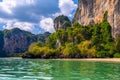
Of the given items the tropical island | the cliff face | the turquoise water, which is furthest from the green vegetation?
the turquoise water

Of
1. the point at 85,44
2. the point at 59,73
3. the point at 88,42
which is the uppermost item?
the point at 88,42

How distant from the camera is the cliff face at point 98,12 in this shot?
11038 centimetres

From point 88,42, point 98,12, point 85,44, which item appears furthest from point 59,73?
point 98,12

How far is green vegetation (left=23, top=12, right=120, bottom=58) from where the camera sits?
348 ft

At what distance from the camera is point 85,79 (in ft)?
77.6

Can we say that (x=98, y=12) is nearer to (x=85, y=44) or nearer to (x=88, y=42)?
(x=88, y=42)

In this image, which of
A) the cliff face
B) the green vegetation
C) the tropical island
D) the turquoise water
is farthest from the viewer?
the cliff face

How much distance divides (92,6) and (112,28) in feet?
147

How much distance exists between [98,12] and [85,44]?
30205mm

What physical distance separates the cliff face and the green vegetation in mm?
4219

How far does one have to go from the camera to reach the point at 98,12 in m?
144

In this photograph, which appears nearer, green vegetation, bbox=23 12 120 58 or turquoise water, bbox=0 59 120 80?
turquoise water, bbox=0 59 120 80

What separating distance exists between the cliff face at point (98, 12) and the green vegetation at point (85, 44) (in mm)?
4219

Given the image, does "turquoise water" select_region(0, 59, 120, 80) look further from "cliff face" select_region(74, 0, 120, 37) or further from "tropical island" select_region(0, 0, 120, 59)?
"cliff face" select_region(74, 0, 120, 37)
